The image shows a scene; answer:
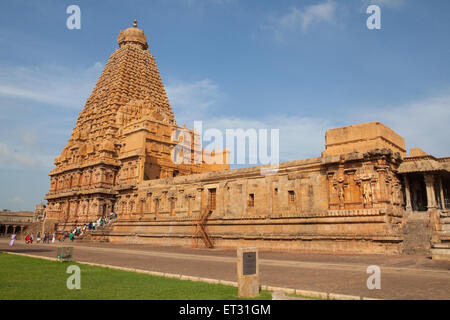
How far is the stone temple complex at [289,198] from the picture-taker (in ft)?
74.2

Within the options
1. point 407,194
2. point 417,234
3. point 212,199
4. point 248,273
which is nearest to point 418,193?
point 407,194

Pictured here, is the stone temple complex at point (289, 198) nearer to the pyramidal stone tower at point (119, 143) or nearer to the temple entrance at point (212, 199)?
the temple entrance at point (212, 199)

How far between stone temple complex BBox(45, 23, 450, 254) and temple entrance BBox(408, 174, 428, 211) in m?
0.09

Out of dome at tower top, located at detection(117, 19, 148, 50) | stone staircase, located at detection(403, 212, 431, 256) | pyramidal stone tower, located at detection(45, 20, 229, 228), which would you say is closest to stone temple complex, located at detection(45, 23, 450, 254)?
stone staircase, located at detection(403, 212, 431, 256)

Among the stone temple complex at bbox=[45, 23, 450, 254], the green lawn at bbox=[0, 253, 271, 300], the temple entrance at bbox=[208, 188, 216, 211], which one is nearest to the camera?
the green lawn at bbox=[0, 253, 271, 300]

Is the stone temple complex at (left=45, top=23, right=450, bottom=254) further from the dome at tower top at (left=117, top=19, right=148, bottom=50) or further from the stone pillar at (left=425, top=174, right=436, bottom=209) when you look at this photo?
the dome at tower top at (left=117, top=19, right=148, bottom=50)

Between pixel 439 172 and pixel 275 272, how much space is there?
19.7 meters

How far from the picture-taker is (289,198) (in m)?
27.3

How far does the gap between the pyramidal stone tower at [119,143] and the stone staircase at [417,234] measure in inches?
1143

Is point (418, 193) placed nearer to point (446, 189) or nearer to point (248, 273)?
point (446, 189)

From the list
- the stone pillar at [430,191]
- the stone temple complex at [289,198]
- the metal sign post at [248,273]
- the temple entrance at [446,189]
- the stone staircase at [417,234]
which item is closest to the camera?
the metal sign post at [248,273]

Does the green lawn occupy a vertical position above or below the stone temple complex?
below

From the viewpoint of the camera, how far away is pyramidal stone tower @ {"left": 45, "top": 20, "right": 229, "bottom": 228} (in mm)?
44938

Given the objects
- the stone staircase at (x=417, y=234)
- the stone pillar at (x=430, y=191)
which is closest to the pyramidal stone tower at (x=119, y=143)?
the stone staircase at (x=417, y=234)
